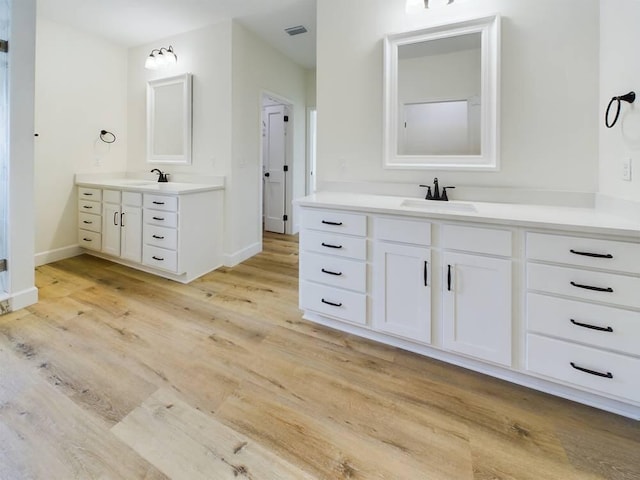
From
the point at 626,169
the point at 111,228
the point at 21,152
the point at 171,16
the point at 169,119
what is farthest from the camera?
the point at 169,119

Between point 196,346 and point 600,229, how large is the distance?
2188mm

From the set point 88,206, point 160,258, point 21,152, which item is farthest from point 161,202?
→ point 88,206

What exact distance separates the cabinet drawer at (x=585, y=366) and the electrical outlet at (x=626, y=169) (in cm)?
86

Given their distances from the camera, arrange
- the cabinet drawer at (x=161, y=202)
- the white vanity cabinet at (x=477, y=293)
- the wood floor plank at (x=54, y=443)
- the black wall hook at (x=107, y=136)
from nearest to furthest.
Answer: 1. the wood floor plank at (x=54, y=443)
2. the white vanity cabinet at (x=477, y=293)
3. the cabinet drawer at (x=161, y=202)
4. the black wall hook at (x=107, y=136)

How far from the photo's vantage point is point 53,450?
4.14 feet

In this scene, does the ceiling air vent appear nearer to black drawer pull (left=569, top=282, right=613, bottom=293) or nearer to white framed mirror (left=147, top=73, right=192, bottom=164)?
white framed mirror (left=147, top=73, right=192, bottom=164)

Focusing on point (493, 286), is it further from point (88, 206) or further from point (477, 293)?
point (88, 206)

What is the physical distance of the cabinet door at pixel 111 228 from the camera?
11.2 feet

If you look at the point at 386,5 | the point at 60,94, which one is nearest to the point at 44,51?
the point at 60,94

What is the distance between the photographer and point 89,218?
3686mm

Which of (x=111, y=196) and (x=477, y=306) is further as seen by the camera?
(x=111, y=196)

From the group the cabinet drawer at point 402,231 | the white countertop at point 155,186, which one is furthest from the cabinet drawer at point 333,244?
the white countertop at point 155,186

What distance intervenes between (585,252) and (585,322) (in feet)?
1.05

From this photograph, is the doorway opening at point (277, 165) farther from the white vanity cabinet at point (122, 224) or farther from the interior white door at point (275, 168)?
the white vanity cabinet at point (122, 224)
